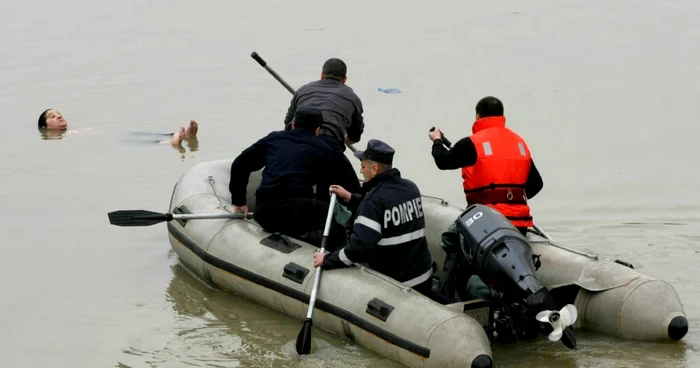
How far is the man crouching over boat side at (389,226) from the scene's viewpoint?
6.53 m

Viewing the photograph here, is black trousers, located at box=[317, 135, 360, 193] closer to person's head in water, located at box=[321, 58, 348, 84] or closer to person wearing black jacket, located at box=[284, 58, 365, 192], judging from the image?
person wearing black jacket, located at box=[284, 58, 365, 192]

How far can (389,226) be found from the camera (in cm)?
654

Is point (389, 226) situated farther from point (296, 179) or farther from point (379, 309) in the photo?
point (296, 179)

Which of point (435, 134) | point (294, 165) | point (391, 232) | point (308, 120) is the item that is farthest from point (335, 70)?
point (391, 232)

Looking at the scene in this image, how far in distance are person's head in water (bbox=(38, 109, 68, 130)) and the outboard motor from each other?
670 centimetres

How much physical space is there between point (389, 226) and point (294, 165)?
1056 mm

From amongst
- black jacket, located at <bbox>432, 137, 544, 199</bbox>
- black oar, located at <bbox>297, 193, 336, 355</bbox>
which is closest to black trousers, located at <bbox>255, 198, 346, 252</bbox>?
black oar, located at <bbox>297, 193, 336, 355</bbox>

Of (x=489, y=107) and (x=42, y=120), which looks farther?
(x=42, y=120)

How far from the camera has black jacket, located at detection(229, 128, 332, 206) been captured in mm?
7371

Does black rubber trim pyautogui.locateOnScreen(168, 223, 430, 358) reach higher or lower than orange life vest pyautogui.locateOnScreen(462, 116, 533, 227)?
lower

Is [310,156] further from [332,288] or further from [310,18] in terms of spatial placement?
[310,18]

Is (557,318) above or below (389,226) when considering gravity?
below

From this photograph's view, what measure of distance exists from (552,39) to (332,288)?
822cm

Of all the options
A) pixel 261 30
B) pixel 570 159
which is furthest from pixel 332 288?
pixel 261 30
